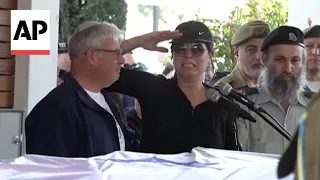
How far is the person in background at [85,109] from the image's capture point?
227 centimetres

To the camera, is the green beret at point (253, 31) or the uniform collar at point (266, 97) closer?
the uniform collar at point (266, 97)

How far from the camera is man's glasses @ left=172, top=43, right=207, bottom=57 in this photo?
8.14 feet

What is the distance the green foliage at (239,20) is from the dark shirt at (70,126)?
4095 mm

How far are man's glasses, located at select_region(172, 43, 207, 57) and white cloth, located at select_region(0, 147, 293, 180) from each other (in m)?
0.54

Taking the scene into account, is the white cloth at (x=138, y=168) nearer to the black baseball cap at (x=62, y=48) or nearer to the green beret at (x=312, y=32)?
the green beret at (x=312, y=32)

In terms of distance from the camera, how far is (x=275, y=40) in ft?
8.85

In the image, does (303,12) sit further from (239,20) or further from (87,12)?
(239,20)

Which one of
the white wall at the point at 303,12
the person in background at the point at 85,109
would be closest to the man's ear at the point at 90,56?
the person in background at the point at 85,109

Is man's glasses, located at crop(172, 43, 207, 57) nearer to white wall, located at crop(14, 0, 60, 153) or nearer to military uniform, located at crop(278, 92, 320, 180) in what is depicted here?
white wall, located at crop(14, 0, 60, 153)

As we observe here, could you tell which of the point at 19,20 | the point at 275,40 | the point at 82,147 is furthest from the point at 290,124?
the point at 19,20

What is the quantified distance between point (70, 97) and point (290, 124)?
0.94 m

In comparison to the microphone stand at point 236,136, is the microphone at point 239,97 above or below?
above

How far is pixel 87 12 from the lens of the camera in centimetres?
449

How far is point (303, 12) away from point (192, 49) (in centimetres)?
339
